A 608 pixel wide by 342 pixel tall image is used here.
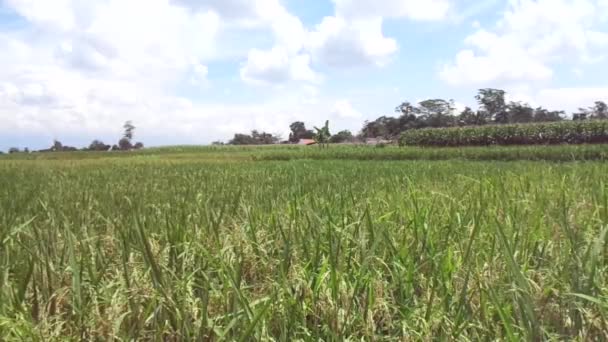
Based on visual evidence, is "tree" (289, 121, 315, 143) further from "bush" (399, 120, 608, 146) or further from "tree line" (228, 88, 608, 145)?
"bush" (399, 120, 608, 146)

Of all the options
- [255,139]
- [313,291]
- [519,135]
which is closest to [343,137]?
[255,139]

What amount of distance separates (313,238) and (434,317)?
3.05ft

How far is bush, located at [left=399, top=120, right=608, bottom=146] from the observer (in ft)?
107

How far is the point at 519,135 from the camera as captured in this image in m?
36.3

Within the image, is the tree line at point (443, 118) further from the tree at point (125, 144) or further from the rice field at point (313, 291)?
the rice field at point (313, 291)

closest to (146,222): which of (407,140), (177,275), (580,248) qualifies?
(177,275)

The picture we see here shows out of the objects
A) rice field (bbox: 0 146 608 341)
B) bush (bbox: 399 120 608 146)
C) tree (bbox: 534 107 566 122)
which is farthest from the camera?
tree (bbox: 534 107 566 122)

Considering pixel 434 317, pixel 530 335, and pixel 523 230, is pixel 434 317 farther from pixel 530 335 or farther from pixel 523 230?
pixel 523 230

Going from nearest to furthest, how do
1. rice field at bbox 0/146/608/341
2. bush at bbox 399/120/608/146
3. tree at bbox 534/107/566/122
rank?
1. rice field at bbox 0/146/608/341
2. bush at bbox 399/120/608/146
3. tree at bbox 534/107/566/122

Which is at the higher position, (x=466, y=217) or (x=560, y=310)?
(x=466, y=217)

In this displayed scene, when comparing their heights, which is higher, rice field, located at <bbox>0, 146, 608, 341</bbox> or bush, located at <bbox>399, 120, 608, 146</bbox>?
rice field, located at <bbox>0, 146, 608, 341</bbox>

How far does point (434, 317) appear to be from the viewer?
1.63 metres

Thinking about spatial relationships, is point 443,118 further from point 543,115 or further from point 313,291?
point 313,291

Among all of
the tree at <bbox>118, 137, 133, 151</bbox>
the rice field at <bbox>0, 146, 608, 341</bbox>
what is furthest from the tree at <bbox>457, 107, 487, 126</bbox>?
the rice field at <bbox>0, 146, 608, 341</bbox>
